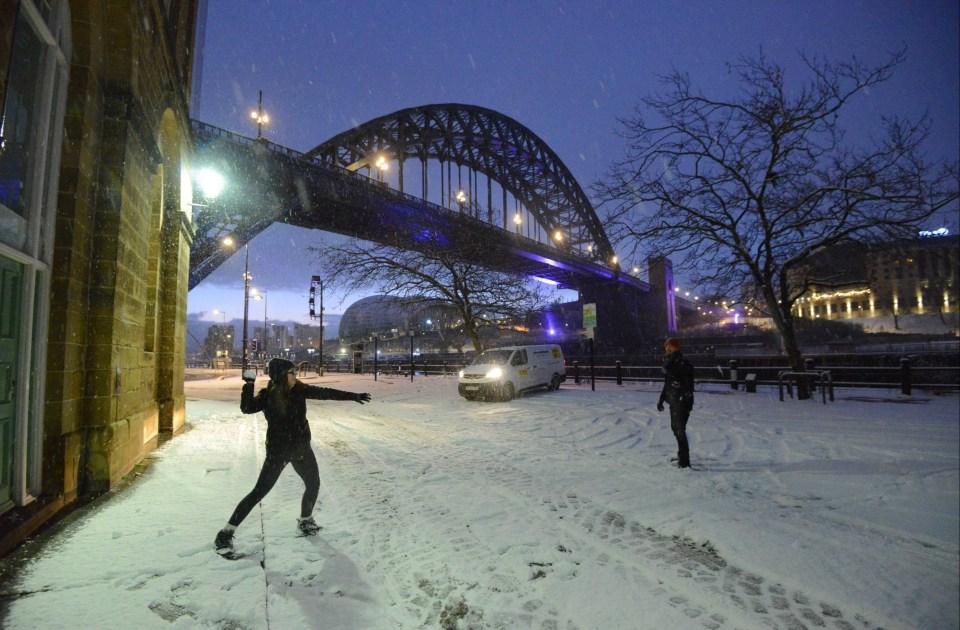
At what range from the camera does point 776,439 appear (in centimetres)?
743

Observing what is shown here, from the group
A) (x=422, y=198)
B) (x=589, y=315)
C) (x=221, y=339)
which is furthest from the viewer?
(x=221, y=339)

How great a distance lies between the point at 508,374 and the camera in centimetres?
1362

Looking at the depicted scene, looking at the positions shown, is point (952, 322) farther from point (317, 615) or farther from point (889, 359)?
point (317, 615)

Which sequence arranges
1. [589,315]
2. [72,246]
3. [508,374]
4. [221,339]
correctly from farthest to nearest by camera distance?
[221,339], [589,315], [508,374], [72,246]

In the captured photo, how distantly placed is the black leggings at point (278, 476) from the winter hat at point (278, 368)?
0.63 m

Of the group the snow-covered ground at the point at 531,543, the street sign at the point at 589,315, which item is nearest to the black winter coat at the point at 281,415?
the snow-covered ground at the point at 531,543

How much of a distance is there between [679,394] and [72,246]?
7.06m

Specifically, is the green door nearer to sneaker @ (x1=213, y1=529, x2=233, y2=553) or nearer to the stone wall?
the stone wall

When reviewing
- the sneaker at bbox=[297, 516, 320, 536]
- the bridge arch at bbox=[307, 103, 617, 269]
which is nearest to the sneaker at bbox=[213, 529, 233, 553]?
the sneaker at bbox=[297, 516, 320, 536]

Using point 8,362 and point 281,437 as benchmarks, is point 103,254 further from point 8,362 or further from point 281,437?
point 281,437

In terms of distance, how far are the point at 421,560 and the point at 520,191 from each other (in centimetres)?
8434

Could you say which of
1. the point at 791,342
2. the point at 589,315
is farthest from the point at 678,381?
the point at 589,315

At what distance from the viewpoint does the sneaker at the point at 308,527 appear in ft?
12.3

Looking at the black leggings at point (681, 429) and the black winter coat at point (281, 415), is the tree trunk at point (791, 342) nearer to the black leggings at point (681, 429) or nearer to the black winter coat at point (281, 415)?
the black leggings at point (681, 429)
